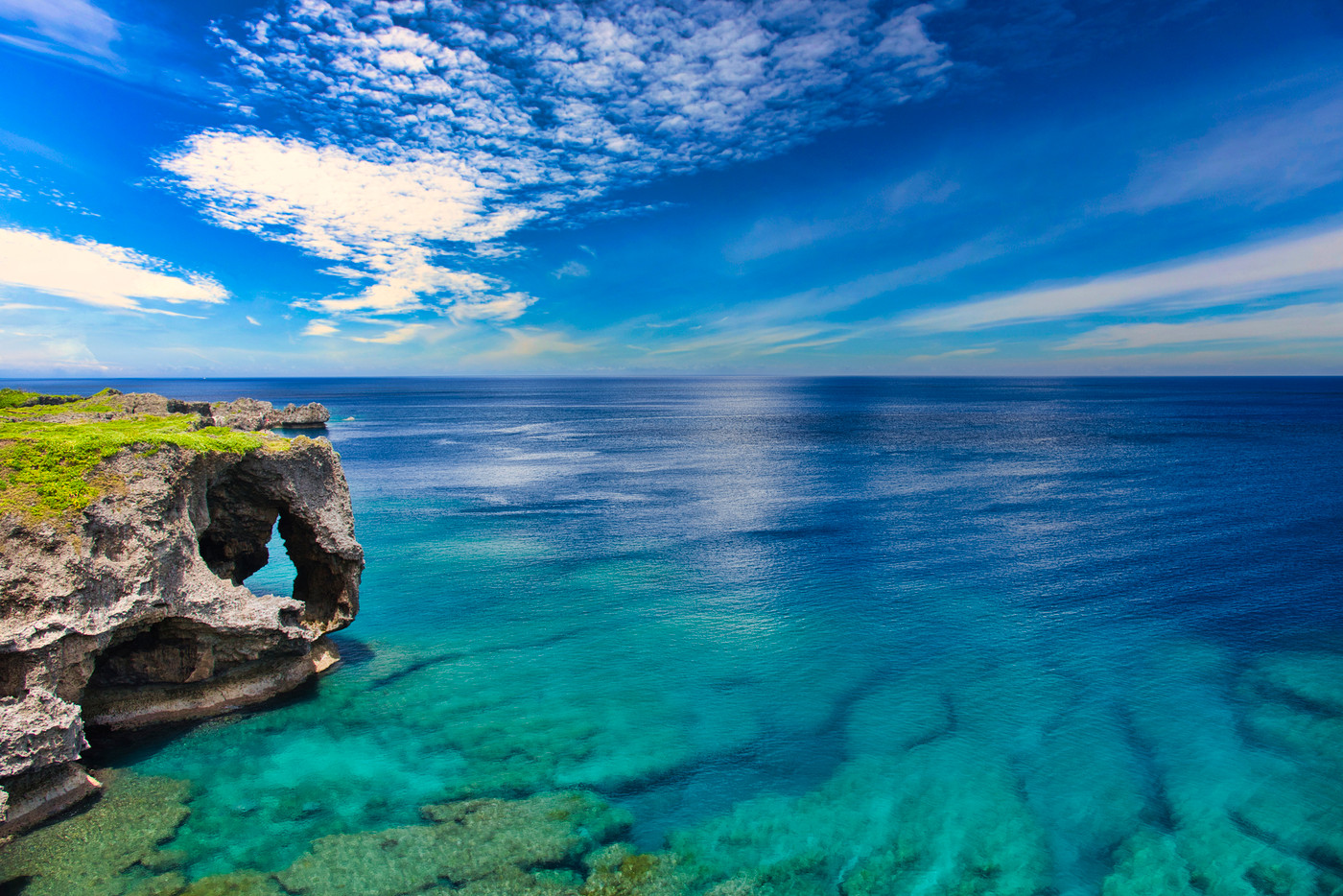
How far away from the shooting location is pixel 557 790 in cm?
1603

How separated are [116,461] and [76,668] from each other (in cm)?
492

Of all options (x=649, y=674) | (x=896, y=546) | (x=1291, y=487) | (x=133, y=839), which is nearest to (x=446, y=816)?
(x=133, y=839)

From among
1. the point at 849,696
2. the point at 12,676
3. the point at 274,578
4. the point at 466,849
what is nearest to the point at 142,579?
the point at 12,676

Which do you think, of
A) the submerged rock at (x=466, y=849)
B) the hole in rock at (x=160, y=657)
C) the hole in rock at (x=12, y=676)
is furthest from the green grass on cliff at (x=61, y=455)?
the submerged rock at (x=466, y=849)

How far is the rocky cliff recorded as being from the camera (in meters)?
14.0

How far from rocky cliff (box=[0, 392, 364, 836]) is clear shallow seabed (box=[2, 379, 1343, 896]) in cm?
168

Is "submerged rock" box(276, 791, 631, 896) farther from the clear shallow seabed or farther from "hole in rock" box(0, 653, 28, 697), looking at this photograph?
"hole in rock" box(0, 653, 28, 697)

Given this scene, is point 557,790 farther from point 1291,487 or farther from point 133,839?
point 1291,487

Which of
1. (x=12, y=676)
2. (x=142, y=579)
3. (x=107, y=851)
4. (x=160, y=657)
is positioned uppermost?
(x=142, y=579)

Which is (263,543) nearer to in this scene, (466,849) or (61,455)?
(61,455)

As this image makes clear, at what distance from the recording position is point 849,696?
2114cm

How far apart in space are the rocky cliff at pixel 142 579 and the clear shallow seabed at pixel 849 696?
5.51ft

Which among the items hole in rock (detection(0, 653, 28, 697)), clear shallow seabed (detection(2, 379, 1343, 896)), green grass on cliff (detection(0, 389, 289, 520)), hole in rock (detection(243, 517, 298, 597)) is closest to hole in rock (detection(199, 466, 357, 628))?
clear shallow seabed (detection(2, 379, 1343, 896))

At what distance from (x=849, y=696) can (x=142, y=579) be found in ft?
65.2
